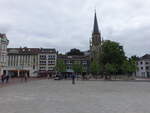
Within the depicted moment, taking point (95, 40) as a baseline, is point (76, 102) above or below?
below

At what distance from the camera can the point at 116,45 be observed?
63.1m

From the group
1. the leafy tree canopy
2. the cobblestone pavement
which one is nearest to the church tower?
the leafy tree canopy

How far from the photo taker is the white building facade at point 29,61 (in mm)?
84062

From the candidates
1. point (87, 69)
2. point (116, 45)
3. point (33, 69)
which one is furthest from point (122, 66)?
point (33, 69)

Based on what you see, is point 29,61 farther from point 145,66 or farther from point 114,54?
point 145,66

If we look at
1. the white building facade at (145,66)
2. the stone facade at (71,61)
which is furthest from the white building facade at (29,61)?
the white building facade at (145,66)

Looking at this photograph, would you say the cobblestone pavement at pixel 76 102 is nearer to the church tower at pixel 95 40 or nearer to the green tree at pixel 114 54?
the green tree at pixel 114 54

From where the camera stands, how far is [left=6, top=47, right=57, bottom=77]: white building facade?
84062 mm

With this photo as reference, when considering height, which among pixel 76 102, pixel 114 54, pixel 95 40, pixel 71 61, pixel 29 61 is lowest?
pixel 76 102

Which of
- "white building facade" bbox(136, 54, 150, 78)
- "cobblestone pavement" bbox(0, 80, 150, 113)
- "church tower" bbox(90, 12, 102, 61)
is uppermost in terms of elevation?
"church tower" bbox(90, 12, 102, 61)

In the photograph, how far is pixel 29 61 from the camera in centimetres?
8669

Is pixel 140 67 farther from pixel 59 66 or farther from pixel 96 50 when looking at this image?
pixel 59 66

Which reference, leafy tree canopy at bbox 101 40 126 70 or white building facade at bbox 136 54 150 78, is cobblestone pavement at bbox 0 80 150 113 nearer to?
leafy tree canopy at bbox 101 40 126 70

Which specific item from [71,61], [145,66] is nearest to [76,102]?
[71,61]
